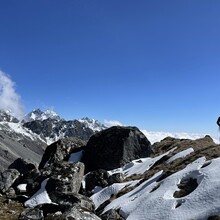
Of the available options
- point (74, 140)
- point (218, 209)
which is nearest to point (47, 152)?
point (74, 140)

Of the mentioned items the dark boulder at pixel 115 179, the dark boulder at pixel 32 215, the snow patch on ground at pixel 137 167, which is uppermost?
the snow patch on ground at pixel 137 167

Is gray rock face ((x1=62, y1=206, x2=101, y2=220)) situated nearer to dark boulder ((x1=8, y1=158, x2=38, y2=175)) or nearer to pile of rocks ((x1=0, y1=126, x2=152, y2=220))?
pile of rocks ((x1=0, y1=126, x2=152, y2=220))

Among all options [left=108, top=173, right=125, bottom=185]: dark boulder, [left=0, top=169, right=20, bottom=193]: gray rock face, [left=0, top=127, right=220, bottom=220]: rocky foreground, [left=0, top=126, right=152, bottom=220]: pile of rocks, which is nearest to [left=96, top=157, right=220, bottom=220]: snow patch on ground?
[left=0, top=127, right=220, bottom=220]: rocky foreground

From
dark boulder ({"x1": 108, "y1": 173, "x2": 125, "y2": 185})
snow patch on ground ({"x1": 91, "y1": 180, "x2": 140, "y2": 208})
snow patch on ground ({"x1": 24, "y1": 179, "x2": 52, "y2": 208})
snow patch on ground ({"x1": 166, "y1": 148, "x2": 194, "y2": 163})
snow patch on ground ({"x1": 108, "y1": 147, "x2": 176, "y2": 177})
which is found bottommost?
snow patch on ground ({"x1": 24, "y1": 179, "x2": 52, "y2": 208})

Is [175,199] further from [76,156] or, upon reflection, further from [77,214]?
[76,156]

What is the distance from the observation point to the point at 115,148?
55625mm

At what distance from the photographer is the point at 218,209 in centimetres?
2230

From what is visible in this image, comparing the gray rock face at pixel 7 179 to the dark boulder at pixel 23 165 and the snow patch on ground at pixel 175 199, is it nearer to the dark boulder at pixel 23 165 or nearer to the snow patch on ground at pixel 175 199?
the dark boulder at pixel 23 165

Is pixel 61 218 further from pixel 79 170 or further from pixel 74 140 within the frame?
pixel 74 140

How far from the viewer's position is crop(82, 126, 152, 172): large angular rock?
54.3 metres

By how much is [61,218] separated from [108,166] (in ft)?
93.2

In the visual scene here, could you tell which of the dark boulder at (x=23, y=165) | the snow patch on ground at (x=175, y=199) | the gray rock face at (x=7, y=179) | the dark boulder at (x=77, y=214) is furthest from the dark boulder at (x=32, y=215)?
the dark boulder at (x=23, y=165)

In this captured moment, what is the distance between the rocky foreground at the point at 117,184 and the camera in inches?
1021

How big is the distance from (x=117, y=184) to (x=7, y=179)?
62.5 ft
